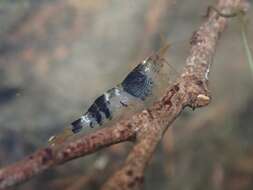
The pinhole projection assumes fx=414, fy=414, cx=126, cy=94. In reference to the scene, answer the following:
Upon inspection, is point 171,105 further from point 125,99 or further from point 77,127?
point 77,127

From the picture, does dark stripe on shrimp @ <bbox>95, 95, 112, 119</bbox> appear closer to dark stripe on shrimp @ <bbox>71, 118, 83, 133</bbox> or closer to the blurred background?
dark stripe on shrimp @ <bbox>71, 118, 83, 133</bbox>

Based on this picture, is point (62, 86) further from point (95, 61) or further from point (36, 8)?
point (36, 8)

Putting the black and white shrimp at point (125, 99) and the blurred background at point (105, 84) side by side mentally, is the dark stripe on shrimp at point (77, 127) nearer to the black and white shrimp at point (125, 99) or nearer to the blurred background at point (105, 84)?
the black and white shrimp at point (125, 99)

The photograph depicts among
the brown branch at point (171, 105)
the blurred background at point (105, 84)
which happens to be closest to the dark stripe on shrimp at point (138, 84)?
the brown branch at point (171, 105)

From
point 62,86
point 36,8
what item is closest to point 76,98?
point 62,86

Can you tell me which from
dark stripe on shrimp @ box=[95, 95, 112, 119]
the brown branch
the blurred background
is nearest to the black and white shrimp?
dark stripe on shrimp @ box=[95, 95, 112, 119]

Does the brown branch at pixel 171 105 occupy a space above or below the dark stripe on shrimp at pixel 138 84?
below
